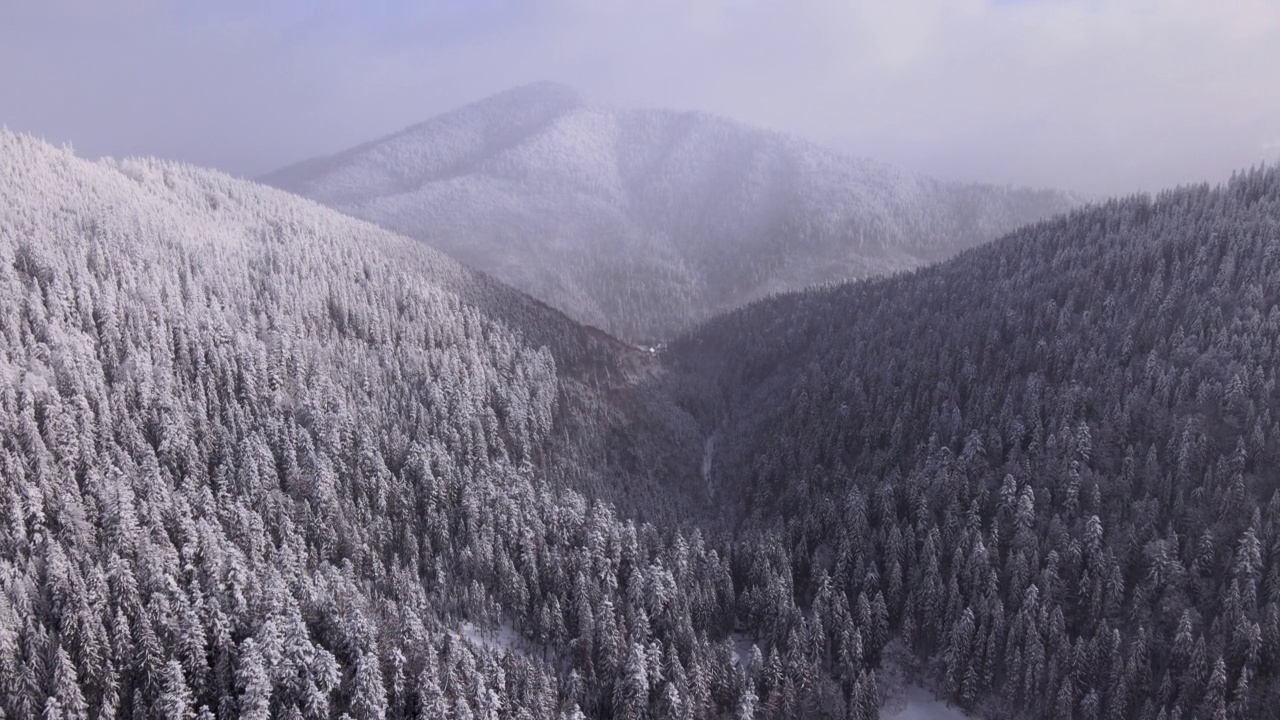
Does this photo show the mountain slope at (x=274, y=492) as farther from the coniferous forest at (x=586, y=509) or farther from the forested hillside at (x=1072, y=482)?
the forested hillside at (x=1072, y=482)

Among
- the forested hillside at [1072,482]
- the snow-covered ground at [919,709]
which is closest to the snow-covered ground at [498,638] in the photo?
the forested hillside at [1072,482]

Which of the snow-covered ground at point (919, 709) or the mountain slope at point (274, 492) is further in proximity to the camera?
the snow-covered ground at point (919, 709)

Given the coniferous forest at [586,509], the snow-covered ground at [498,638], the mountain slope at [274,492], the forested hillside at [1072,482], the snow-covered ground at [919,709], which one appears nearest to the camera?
the mountain slope at [274,492]

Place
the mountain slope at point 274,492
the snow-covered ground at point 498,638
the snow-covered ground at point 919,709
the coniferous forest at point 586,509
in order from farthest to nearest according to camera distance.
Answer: the snow-covered ground at point 919,709 → the snow-covered ground at point 498,638 → the coniferous forest at point 586,509 → the mountain slope at point 274,492

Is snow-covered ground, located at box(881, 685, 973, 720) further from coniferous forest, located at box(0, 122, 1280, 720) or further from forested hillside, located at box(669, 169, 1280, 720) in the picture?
forested hillside, located at box(669, 169, 1280, 720)

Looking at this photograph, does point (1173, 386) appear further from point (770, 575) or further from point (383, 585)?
point (383, 585)

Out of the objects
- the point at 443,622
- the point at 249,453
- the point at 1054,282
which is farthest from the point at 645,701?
the point at 1054,282
